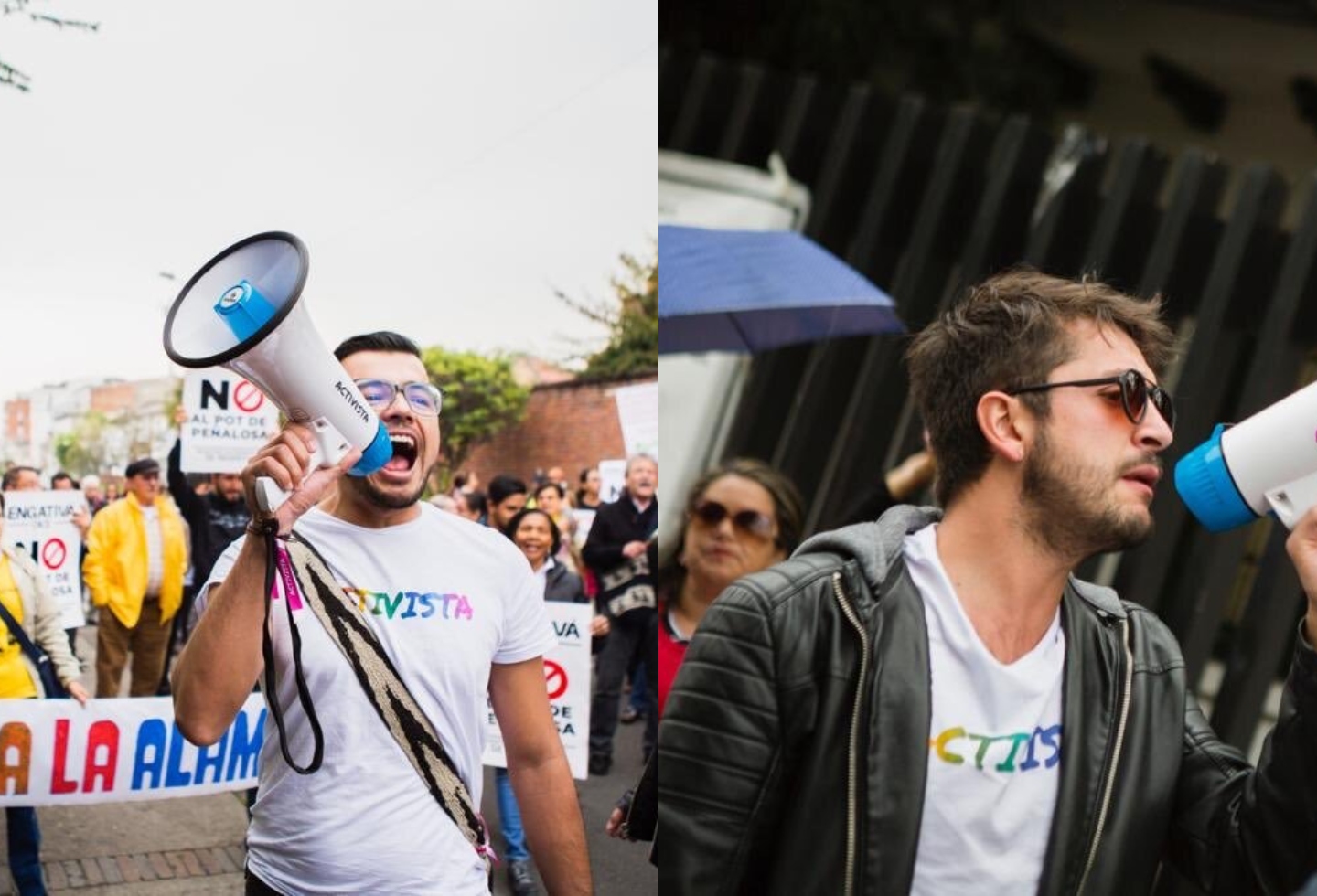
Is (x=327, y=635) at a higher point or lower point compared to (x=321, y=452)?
lower

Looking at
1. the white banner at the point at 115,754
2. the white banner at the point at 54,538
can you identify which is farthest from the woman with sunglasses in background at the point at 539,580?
the white banner at the point at 54,538

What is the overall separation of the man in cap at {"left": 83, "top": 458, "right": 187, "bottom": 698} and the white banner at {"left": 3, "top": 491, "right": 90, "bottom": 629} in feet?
0.08

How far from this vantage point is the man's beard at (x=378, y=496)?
7.00 ft

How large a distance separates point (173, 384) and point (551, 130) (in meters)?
0.88

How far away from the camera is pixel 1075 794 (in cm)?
200

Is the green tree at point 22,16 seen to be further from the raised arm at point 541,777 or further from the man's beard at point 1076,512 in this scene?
the man's beard at point 1076,512

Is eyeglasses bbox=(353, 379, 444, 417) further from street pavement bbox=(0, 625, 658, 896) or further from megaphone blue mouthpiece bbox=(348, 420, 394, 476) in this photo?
street pavement bbox=(0, 625, 658, 896)

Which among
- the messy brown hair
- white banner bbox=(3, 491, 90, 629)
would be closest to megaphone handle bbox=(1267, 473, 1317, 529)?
the messy brown hair

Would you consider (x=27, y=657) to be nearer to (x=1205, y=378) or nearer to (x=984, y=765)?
(x=984, y=765)

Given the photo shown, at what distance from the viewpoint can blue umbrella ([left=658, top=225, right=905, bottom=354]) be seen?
11.6ft

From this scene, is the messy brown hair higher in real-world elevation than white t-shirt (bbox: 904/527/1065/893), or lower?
higher

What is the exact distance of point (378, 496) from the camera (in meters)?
2.16

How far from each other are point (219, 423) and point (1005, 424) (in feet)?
3.90

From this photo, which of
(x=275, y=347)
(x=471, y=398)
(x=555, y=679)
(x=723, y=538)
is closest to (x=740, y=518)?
(x=723, y=538)
